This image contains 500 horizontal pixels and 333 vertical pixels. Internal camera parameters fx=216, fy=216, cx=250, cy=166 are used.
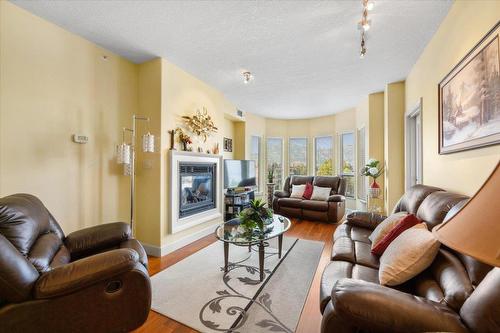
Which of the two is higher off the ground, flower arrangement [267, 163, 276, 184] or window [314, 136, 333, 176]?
window [314, 136, 333, 176]

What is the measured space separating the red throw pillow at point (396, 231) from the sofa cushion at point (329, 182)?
322cm

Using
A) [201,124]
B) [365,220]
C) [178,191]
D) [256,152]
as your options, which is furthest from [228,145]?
[365,220]

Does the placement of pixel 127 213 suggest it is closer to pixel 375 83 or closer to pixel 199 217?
pixel 199 217

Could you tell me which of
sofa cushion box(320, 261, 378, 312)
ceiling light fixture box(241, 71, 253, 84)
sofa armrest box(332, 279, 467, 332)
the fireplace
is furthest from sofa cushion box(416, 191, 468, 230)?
the fireplace

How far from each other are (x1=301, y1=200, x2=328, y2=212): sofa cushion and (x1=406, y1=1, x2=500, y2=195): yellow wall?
1.96 m

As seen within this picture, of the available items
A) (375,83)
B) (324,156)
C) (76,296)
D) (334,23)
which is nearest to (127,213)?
(76,296)

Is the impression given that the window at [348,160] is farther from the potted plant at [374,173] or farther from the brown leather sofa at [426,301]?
the brown leather sofa at [426,301]

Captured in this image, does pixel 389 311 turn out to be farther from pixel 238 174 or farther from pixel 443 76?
pixel 238 174

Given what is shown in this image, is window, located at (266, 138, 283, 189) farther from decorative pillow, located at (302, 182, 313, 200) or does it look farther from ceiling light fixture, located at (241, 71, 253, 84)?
ceiling light fixture, located at (241, 71, 253, 84)

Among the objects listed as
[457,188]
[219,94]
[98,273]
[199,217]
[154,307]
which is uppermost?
[219,94]

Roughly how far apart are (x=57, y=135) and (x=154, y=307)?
2.06 m

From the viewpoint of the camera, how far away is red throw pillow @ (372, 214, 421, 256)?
5.74 ft

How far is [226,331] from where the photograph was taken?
5.17ft

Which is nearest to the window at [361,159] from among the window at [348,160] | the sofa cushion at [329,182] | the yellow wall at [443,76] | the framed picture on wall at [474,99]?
the window at [348,160]
